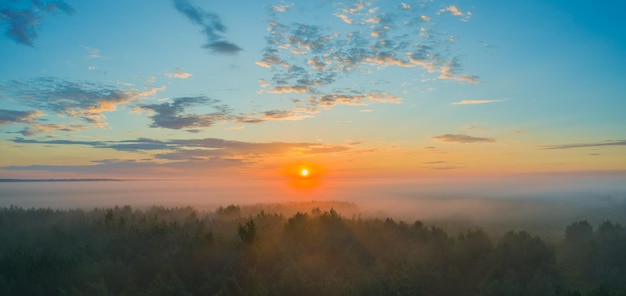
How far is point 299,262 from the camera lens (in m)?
19.4

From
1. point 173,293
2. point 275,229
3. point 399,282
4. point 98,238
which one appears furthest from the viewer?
point 275,229

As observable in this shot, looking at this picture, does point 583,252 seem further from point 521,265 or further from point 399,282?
point 399,282

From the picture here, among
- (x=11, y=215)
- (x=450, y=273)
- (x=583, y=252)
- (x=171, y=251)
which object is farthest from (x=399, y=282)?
(x=11, y=215)

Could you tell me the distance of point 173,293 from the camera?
48.4 feet

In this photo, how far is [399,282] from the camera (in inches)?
659

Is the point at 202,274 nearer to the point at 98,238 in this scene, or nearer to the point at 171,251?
the point at 171,251

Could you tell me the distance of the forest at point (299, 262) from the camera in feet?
52.0

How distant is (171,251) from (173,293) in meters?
5.84

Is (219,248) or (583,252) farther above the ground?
(219,248)

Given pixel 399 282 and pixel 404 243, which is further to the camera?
pixel 404 243

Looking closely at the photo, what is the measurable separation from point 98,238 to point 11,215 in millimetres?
21030

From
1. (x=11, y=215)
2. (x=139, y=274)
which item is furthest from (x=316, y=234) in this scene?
(x=11, y=215)

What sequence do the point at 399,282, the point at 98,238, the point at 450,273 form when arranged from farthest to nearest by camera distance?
the point at 98,238 < the point at 450,273 < the point at 399,282

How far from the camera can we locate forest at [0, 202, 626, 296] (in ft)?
52.0
